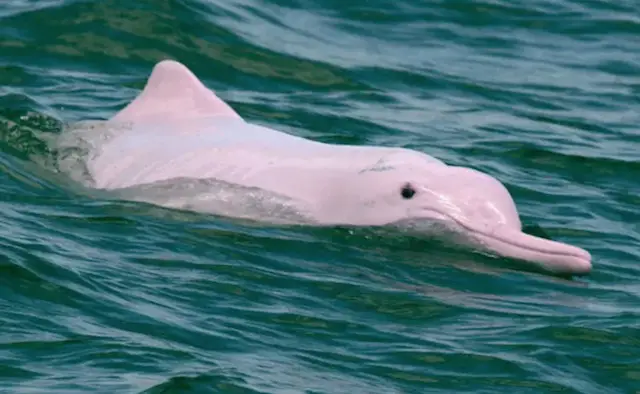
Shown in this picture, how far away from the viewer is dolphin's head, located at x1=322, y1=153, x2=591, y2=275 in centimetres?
1324

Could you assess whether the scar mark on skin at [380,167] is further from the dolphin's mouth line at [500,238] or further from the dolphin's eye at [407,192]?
the dolphin's mouth line at [500,238]

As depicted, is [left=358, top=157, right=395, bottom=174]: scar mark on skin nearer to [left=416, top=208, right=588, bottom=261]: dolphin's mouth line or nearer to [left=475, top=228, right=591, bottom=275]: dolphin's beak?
[left=416, top=208, right=588, bottom=261]: dolphin's mouth line

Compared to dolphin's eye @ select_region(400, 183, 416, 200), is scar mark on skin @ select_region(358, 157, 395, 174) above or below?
above

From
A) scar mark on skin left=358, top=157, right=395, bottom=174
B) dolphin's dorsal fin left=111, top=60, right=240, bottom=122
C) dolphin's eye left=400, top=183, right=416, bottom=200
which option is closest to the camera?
dolphin's eye left=400, top=183, right=416, bottom=200

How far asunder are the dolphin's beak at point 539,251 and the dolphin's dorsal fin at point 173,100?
3582 mm

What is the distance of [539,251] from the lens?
43.3 feet

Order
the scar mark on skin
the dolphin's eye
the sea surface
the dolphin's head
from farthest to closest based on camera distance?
1. the scar mark on skin
2. the dolphin's eye
3. the dolphin's head
4. the sea surface

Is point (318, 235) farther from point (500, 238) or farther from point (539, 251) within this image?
point (539, 251)

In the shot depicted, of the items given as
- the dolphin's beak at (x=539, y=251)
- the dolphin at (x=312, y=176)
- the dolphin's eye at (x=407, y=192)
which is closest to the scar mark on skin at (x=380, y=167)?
the dolphin at (x=312, y=176)

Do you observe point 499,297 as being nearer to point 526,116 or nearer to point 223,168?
point 223,168

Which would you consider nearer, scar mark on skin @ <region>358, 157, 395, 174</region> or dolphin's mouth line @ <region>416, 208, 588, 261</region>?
dolphin's mouth line @ <region>416, 208, 588, 261</region>

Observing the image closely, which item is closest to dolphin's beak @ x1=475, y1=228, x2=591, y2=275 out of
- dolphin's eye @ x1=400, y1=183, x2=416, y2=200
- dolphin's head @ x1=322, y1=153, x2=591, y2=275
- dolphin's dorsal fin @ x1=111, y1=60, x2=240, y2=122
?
dolphin's head @ x1=322, y1=153, x2=591, y2=275

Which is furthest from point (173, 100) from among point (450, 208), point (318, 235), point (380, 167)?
point (450, 208)

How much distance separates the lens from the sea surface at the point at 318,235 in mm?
10750
